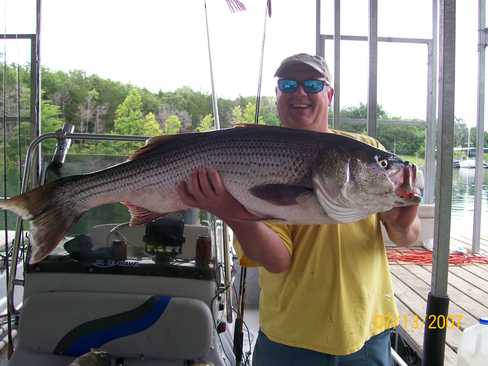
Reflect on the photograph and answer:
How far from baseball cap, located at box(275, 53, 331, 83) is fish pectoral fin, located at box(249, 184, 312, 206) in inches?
27.1

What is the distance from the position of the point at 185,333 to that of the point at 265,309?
999 millimetres

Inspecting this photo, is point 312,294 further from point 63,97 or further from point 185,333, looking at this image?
point 63,97

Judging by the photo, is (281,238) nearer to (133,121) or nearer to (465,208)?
(133,121)

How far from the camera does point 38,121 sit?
3.99 m

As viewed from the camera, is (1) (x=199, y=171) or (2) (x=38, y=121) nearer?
(1) (x=199, y=171)

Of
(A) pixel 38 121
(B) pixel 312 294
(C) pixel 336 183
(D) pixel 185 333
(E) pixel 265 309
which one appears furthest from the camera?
(A) pixel 38 121

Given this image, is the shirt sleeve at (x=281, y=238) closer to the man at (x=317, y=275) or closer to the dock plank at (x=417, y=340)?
the man at (x=317, y=275)

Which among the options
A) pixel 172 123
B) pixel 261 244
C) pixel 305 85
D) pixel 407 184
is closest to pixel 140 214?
pixel 261 244

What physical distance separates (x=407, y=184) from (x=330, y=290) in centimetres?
61

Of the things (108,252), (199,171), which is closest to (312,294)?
(199,171)

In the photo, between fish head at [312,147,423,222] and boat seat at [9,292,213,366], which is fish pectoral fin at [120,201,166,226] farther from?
boat seat at [9,292,213,366]

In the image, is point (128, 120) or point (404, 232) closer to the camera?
point (404, 232)

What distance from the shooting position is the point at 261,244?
1.91 m

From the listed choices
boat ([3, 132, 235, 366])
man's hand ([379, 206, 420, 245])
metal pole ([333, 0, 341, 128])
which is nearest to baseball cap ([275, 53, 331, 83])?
man's hand ([379, 206, 420, 245])
